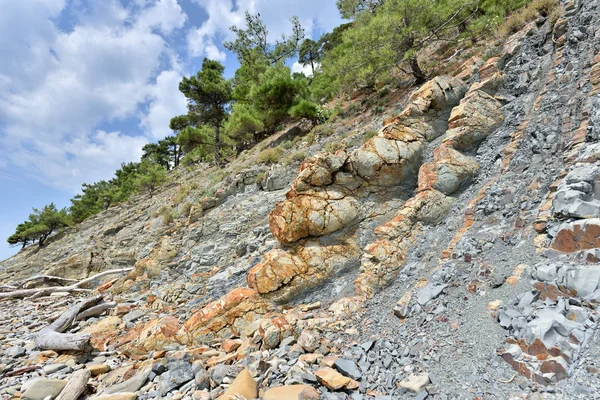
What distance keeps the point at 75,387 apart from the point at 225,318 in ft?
9.37

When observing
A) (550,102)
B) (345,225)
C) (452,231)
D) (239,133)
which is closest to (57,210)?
(239,133)

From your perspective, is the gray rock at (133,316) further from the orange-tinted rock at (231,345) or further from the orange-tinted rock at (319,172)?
the orange-tinted rock at (319,172)

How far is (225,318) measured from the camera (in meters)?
6.28

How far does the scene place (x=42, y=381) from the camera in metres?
4.91

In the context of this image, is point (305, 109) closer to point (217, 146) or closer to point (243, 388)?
point (217, 146)

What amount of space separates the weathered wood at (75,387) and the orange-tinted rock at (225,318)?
1755 millimetres

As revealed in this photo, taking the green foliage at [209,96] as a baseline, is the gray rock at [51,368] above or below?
below

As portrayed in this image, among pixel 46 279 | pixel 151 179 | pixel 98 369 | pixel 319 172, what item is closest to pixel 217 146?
pixel 151 179

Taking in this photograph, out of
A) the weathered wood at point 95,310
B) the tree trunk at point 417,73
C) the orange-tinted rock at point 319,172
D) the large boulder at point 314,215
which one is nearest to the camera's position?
the large boulder at point 314,215

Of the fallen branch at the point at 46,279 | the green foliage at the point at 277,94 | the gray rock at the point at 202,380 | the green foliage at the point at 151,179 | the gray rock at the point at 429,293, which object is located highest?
the green foliage at the point at 151,179

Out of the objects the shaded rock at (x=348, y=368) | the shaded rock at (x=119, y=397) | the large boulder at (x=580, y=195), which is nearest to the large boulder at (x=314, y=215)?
the shaded rock at (x=348, y=368)

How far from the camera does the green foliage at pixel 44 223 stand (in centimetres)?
3033

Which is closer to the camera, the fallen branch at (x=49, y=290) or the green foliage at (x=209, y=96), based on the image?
the fallen branch at (x=49, y=290)

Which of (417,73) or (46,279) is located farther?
(46,279)
